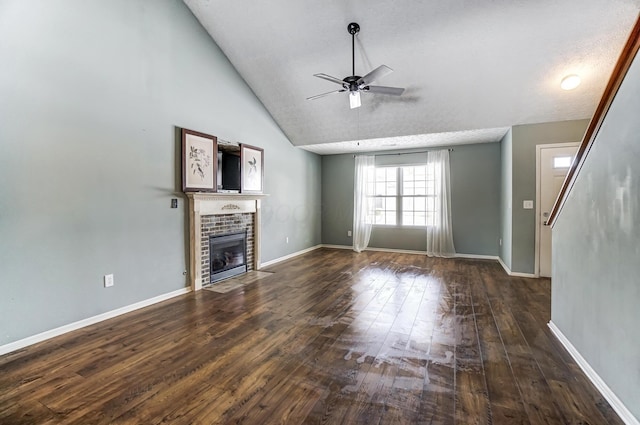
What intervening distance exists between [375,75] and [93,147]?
296 cm

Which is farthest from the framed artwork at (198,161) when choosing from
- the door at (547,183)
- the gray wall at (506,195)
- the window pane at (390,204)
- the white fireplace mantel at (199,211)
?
the door at (547,183)

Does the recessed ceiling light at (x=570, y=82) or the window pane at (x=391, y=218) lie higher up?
the recessed ceiling light at (x=570, y=82)

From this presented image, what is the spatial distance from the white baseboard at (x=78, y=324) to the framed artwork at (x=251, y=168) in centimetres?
197

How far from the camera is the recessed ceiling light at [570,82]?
12.0 feet

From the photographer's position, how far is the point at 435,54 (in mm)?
3719

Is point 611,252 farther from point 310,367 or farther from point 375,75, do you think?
point 375,75

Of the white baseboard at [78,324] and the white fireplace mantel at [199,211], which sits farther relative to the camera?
the white fireplace mantel at [199,211]

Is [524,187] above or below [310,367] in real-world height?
above

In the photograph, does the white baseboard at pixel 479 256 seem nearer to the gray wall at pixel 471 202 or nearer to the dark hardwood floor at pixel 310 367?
the gray wall at pixel 471 202

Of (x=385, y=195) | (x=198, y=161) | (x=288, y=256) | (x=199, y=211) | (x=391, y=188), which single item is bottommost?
(x=288, y=256)

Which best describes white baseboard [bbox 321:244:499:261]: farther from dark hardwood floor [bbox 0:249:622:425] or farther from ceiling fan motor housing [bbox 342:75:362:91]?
ceiling fan motor housing [bbox 342:75:362:91]

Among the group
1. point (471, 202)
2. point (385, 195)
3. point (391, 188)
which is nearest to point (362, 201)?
point (385, 195)

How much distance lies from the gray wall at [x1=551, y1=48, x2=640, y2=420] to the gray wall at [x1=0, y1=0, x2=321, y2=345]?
4045 millimetres

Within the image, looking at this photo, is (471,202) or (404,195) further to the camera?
(404,195)
